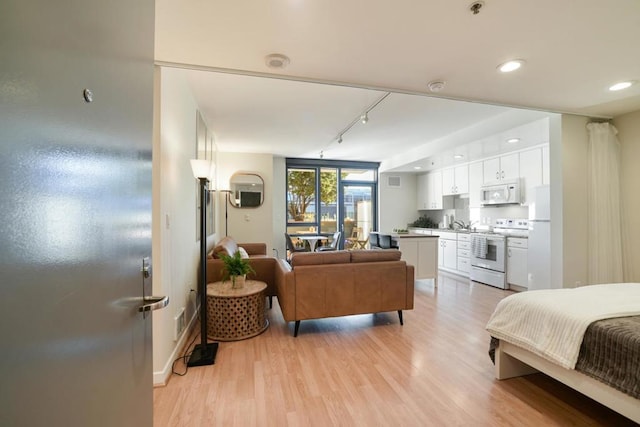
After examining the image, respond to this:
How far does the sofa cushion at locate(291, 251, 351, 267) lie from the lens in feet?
9.81

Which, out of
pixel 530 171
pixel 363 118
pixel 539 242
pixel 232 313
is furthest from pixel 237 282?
pixel 530 171

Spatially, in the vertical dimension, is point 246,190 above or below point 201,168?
above

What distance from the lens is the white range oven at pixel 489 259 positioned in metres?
4.81

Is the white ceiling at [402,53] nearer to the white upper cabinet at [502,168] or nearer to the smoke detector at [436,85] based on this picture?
the smoke detector at [436,85]

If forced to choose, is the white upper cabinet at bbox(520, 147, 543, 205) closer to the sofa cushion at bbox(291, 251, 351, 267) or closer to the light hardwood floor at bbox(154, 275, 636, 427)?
the light hardwood floor at bbox(154, 275, 636, 427)

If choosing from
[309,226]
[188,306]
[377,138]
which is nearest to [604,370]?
[188,306]

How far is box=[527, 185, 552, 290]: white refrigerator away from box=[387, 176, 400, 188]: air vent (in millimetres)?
3450

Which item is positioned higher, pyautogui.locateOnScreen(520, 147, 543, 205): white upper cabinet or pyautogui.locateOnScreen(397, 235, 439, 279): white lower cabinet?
pyautogui.locateOnScreen(520, 147, 543, 205): white upper cabinet

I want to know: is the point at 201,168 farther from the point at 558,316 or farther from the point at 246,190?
the point at 246,190

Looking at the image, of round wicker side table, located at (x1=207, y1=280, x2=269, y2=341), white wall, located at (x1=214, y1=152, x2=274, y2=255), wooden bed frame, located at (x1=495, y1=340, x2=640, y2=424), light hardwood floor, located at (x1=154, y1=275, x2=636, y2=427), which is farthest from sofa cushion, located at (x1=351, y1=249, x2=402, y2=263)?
white wall, located at (x1=214, y1=152, x2=274, y2=255)

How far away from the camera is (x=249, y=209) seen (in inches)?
239

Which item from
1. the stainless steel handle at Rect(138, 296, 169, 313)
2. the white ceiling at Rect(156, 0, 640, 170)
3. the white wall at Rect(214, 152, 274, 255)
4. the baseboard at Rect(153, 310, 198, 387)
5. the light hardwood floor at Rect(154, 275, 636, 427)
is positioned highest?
the white ceiling at Rect(156, 0, 640, 170)

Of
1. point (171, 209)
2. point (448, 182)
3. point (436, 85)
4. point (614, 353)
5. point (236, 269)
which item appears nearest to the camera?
point (614, 353)

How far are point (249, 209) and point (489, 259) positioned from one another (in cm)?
474
